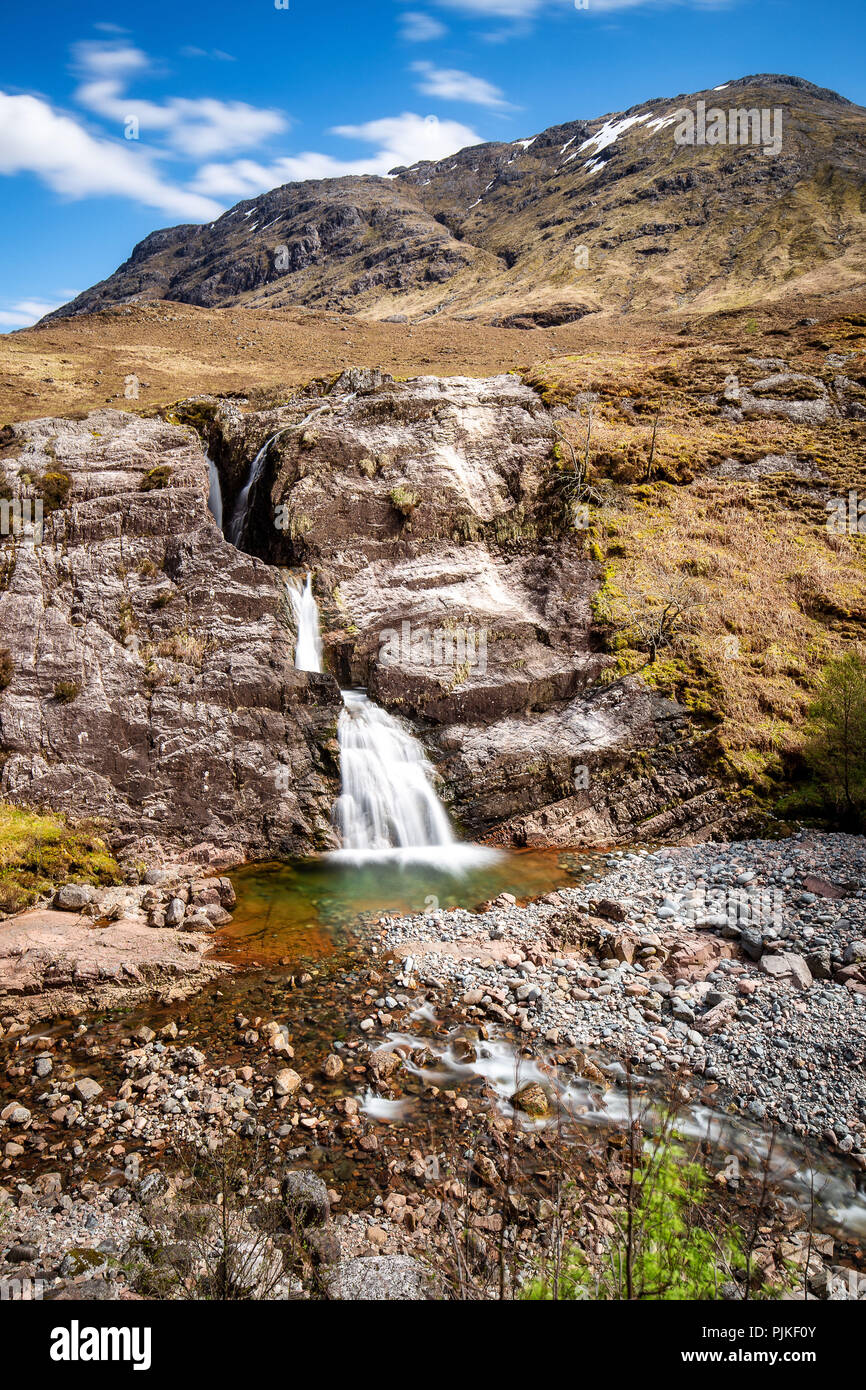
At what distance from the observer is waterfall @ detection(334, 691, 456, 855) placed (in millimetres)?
17266

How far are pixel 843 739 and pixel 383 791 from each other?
11390 millimetres

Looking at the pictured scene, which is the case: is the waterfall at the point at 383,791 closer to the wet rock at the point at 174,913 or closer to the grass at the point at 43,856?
the wet rock at the point at 174,913

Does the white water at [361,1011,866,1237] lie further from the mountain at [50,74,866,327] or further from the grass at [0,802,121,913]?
the mountain at [50,74,866,327]

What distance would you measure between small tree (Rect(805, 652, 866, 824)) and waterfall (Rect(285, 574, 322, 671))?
1332 centimetres

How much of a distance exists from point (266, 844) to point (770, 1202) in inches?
485

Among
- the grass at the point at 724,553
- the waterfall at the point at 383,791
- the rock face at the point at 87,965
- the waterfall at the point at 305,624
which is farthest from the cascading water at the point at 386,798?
the grass at the point at 724,553

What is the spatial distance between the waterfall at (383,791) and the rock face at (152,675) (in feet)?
1.78

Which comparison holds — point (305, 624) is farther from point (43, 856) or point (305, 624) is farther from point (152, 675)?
point (43, 856)

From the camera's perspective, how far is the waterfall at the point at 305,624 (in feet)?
63.2

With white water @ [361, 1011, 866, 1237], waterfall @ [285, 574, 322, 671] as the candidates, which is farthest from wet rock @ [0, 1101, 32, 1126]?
waterfall @ [285, 574, 322, 671]

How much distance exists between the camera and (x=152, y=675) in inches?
675

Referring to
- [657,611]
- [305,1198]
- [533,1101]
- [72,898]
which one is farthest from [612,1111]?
[657,611]
